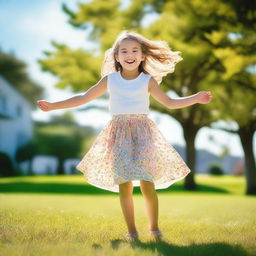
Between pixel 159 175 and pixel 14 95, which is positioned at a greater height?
pixel 14 95

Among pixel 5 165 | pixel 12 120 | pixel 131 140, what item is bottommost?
pixel 5 165

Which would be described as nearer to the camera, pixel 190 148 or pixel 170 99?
pixel 170 99

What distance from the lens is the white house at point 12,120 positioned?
34062 mm

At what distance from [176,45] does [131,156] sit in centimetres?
1381

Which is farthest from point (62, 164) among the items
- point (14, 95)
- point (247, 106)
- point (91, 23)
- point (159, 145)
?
point (159, 145)

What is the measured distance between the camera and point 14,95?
3603cm

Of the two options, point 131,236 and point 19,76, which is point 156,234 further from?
point 19,76

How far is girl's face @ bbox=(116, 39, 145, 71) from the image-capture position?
4395mm

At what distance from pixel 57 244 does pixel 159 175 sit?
3.76 ft

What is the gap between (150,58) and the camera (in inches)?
185

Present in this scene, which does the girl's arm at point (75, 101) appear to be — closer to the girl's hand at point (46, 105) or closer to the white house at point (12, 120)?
the girl's hand at point (46, 105)

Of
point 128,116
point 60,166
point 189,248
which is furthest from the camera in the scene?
point 60,166

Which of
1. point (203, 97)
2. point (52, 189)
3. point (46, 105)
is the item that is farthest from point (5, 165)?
point (203, 97)

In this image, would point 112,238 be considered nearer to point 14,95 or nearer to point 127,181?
point 127,181
